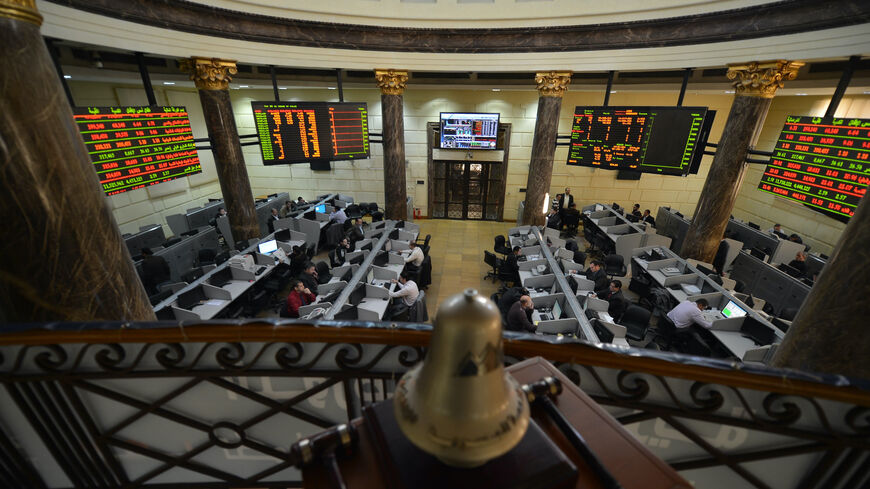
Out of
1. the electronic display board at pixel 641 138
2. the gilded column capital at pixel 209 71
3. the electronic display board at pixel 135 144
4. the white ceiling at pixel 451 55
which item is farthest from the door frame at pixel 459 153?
the electronic display board at pixel 135 144

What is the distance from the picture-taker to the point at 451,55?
8422mm

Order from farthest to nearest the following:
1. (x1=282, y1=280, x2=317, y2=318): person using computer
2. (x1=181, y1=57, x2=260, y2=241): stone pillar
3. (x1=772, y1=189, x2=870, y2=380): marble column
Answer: (x1=181, y1=57, x2=260, y2=241): stone pillar, (x1=282, y1=280, x2=317, y2=318): person using computer, (x1=772, y1=189, x2=870, y2=380): marble column

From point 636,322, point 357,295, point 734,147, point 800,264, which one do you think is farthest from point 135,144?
point 800,264

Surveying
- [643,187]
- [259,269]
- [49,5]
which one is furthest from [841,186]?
[49,5]

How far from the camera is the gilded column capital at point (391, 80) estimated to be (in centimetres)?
881

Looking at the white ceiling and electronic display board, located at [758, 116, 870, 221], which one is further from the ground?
the white ceiling

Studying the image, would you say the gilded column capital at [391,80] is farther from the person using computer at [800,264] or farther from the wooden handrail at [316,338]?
the person using computer at [800,264]

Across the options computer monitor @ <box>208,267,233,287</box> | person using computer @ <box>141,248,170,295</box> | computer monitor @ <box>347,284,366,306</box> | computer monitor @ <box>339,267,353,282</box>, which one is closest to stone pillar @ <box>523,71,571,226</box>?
computer monitor @ <box>339,267,353,282</box>

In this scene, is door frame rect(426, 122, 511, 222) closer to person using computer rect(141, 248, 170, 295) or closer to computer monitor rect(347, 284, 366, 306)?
computer monitor rect(347, 284, 366, 306)

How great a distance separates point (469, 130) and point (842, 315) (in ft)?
35.7

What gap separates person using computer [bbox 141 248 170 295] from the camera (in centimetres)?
712

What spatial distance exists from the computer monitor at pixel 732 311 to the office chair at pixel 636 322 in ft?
4.08

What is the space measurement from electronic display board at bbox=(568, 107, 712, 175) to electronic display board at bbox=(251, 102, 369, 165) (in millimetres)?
5355

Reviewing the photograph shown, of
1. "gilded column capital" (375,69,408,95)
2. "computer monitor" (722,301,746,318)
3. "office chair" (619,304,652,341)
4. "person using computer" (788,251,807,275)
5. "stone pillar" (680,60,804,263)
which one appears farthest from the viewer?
"gilded column capital" (375,69,408,95)
